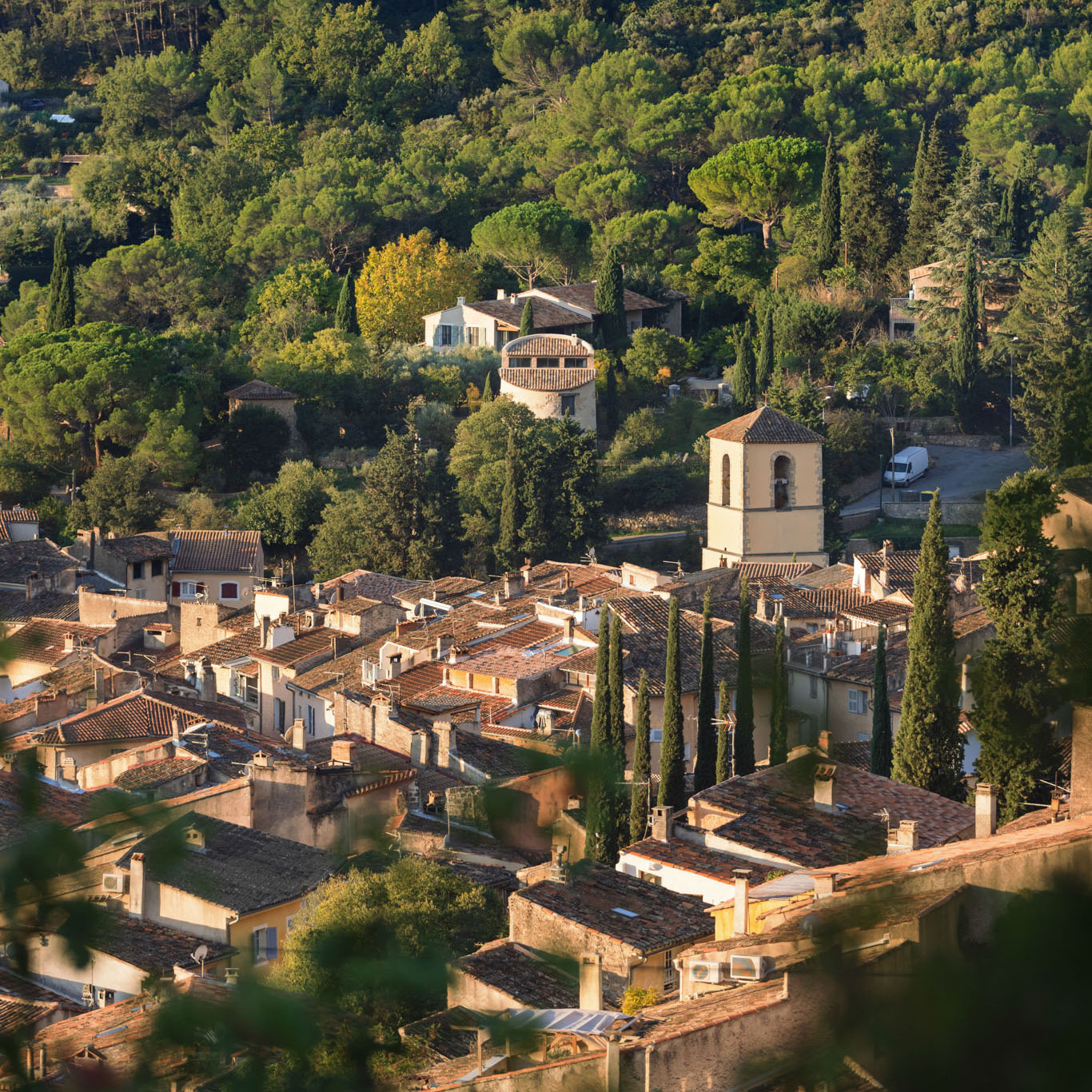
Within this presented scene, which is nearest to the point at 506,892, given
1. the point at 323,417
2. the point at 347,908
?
the point at 347,908

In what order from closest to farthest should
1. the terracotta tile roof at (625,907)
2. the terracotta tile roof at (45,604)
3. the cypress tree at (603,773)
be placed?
the cypress tree at (603,773) → the terracotta tile roof at (625,907) → the terracotta tile roof at (45,604)

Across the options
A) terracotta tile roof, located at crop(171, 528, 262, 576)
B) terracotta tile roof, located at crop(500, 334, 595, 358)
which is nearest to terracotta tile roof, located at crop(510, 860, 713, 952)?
terracotta tile roof, located at crop(171, 528, 262, 576)

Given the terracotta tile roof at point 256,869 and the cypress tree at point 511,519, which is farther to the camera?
the cypress tree at point 511,519

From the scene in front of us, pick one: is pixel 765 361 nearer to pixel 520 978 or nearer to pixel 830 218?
pixel 830 218

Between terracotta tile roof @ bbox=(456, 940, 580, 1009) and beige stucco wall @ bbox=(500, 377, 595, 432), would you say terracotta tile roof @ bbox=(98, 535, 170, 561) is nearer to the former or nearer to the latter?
beige stucco wall @ bbox=(500, 377, 595, 432)

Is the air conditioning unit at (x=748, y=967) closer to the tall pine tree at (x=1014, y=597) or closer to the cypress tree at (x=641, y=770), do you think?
the tall pine tree at (x=1014, y=597)

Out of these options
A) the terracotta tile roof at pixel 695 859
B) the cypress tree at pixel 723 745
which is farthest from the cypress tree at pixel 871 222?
the terracotta tile roof at pixel 695 859

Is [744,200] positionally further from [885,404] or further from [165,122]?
[165,122]
